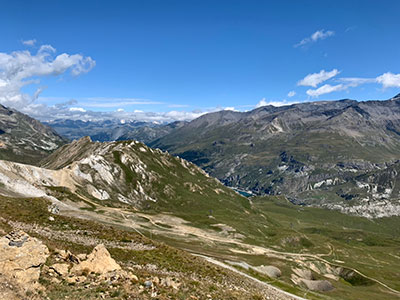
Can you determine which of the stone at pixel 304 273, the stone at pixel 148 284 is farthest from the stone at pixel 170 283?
the stone at pixel 304 273

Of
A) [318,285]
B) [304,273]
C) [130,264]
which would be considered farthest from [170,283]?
[304,273]

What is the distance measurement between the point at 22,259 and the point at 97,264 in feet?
26.6

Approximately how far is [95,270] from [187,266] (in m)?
18.3

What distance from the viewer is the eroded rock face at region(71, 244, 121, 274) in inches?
1232

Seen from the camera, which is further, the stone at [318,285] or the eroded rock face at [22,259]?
the stone at [318,285]

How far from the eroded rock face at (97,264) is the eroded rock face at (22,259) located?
12.3ft

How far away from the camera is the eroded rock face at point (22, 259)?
2507 cm

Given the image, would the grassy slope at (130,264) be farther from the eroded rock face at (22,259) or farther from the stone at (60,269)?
the stone at (60,269)

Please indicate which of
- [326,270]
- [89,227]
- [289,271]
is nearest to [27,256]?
[89,227]

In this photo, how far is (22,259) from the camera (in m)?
26.8

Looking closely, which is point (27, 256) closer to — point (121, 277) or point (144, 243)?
point (121, 277)

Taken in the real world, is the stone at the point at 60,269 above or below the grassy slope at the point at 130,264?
above

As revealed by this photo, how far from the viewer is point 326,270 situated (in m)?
155

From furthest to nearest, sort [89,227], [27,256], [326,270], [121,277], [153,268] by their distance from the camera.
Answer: [326,270]
[89,227]
[153,268]
[121,277]
[27,256]
